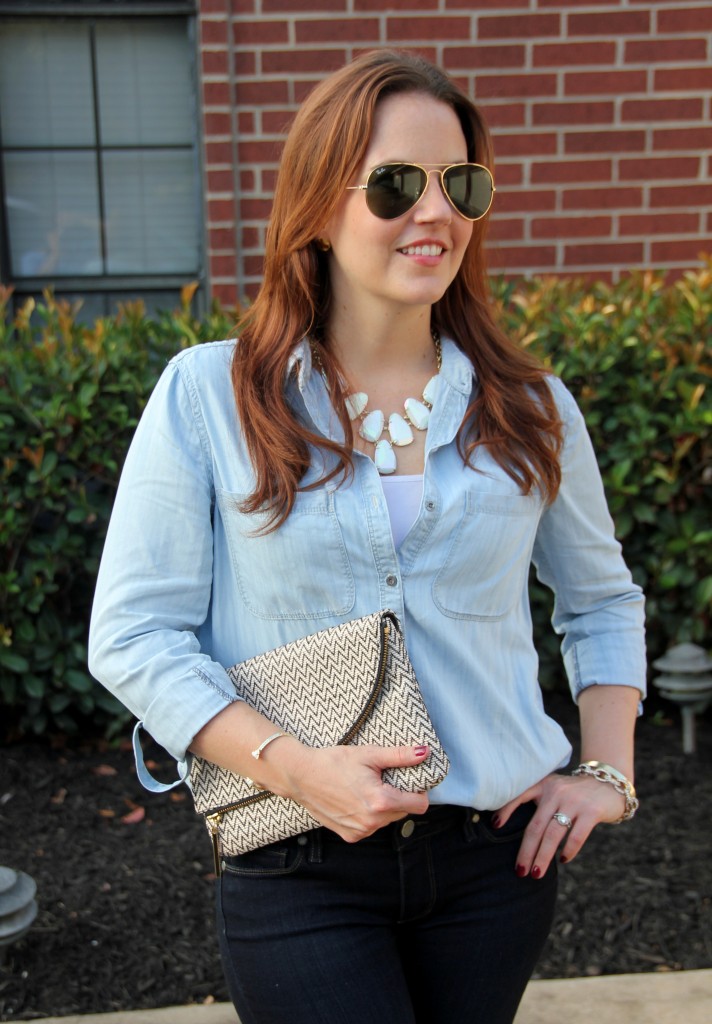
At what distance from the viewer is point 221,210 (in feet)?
15.8

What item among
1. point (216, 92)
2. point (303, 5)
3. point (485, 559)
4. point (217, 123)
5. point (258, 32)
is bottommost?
point (485, 559)

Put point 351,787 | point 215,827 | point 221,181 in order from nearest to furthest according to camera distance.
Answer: point 351,787 → point 215,827 → point 221,181

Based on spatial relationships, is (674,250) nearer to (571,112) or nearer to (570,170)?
(570,170)

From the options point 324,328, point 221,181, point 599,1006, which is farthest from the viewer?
point 221,181

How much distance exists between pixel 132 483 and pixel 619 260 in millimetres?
3839

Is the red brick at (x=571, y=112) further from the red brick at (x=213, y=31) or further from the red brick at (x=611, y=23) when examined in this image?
the red brick at (x=213, y=31)

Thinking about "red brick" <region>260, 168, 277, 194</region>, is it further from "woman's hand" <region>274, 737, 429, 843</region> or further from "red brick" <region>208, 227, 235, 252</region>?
"woman's hand" <region>274, 737, 429, 843</region>

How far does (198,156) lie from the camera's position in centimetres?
498

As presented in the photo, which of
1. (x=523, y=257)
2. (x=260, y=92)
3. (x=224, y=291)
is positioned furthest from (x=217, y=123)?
(x=523, y=257)

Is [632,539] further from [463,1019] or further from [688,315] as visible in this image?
[463,1019]

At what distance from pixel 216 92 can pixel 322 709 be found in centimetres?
379

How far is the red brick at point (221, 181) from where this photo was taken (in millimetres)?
4797

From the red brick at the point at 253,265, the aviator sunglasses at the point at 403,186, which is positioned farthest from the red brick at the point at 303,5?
the aviator sunglasses at the point at 403,186

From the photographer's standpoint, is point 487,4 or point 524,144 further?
point 524,144
